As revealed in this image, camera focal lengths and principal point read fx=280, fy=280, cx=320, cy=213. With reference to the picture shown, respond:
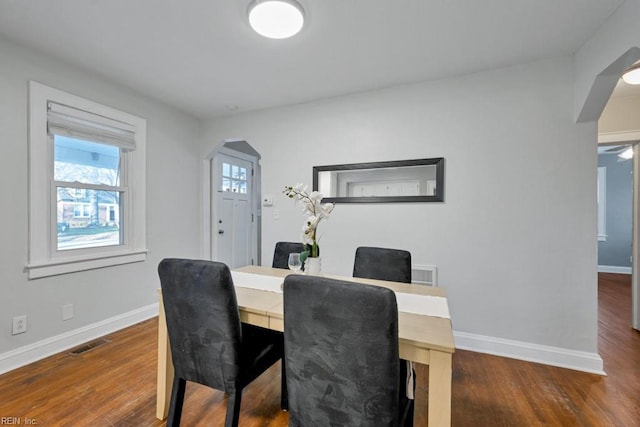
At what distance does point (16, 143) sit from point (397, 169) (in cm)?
307

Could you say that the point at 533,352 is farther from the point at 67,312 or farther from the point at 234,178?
the point at 234,178

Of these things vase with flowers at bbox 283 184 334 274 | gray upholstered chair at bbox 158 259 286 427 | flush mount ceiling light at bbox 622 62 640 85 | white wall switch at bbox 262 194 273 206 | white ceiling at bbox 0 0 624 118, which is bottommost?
gray upholstered chair at bbox 158 259 286 427

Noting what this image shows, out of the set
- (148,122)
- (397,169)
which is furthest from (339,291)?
(148,122)

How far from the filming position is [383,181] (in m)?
2.79

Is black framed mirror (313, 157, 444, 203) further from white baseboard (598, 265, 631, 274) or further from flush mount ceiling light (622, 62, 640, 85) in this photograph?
white baseboard (598, 265, 631, 274)

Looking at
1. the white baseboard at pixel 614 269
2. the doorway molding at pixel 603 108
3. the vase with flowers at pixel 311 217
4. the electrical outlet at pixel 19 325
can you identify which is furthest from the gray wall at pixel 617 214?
the electrical outlet at pixel 19 325

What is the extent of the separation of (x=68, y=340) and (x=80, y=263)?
638 millimetres

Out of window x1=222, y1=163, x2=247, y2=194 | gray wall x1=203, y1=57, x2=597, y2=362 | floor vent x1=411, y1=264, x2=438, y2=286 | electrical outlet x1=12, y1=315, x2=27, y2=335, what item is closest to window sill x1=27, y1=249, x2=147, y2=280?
electrical outlet x1=12, y1=315, x2=27, y2=335

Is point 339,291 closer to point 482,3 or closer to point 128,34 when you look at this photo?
point 482,3

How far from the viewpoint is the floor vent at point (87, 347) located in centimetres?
230

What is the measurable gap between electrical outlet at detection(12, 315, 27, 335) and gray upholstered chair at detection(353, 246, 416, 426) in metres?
2.52

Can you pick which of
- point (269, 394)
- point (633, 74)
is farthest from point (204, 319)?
point (633, 74)

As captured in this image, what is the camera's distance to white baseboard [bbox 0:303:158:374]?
80.1 inches

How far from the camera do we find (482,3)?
5.32 ft
